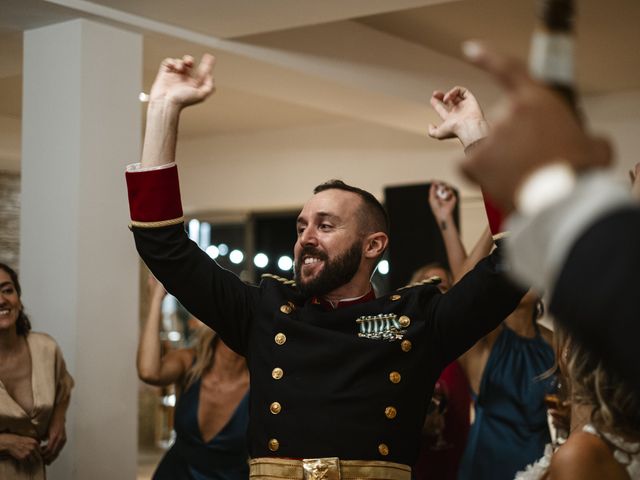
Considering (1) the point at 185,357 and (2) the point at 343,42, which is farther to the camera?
(2) the point at 343,42

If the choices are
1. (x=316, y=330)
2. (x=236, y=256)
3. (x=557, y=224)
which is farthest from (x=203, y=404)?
(x=236, y=256)

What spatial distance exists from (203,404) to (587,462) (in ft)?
8.44

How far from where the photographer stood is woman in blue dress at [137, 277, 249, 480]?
376 centimetres

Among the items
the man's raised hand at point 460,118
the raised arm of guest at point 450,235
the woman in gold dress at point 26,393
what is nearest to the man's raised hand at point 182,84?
the man's raised hand at point 460,118

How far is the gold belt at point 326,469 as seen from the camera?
6.61 feet

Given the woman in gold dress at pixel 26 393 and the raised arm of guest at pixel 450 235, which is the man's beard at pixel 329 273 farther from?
the woman in gold dress at pixel 26 393

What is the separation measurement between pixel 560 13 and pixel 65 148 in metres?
3.32

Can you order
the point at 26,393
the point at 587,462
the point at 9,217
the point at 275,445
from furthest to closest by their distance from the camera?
1. the point at 9,217
2. the point at 26,393
3. the point at 275,445
4. the point at 587,462

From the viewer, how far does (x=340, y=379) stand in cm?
208

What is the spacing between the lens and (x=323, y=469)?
201 cm

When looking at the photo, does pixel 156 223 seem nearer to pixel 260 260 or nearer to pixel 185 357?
pixel 185 357

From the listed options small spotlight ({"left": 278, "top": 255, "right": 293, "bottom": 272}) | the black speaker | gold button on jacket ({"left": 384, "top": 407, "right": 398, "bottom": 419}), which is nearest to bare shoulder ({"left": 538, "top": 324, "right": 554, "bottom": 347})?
gold button on jacket ({"left": 384, "top": 407, "right": 398, "bottom": 419})

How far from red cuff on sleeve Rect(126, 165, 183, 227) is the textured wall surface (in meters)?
2.51

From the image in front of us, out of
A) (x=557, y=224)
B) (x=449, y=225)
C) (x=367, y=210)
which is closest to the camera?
(x=557, y=224)
